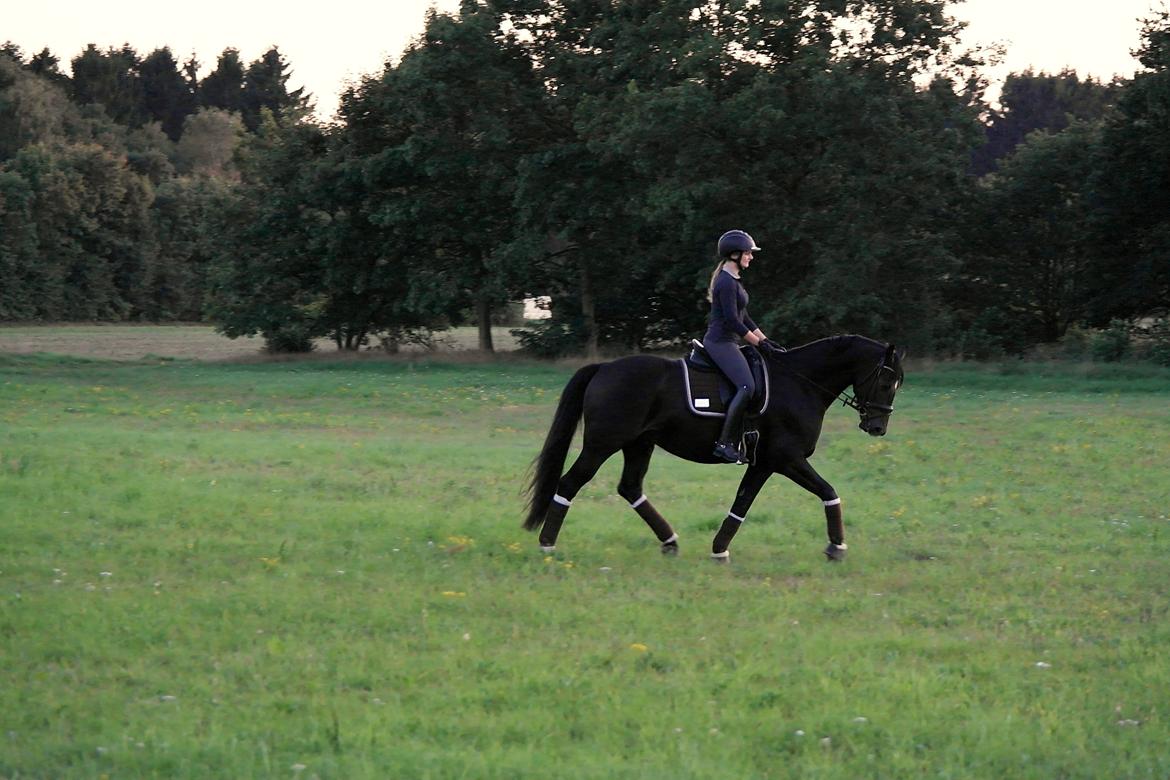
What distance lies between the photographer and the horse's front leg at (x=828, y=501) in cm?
1266

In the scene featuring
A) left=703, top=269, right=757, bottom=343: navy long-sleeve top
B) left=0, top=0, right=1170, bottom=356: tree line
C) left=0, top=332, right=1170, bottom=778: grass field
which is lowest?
left=0, top=332, right=1170, bottom=778: grass field

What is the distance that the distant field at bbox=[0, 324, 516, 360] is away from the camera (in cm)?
5303

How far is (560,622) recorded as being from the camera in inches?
379

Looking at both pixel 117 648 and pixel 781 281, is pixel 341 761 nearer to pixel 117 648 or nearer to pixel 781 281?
pixel 117 648

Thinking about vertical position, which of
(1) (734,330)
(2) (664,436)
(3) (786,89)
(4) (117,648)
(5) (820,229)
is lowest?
(4) (117,648)

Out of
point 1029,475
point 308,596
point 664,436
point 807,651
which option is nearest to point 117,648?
point 308,596

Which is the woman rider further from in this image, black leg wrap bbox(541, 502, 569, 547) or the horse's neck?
black leg wrap bbox(541, 502, 569, 547)

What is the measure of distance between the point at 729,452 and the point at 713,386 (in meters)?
0.66

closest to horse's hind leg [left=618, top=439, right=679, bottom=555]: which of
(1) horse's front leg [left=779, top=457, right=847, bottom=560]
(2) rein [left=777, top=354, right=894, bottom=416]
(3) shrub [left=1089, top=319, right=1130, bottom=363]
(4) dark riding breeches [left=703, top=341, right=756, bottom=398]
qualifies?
(4) dark riding breeches [left=703, top=341, right=756, bottom=398]

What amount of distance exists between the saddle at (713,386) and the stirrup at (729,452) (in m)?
0.29

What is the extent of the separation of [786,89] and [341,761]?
36.7 m

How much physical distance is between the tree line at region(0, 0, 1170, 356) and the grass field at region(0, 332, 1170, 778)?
69.3 ft

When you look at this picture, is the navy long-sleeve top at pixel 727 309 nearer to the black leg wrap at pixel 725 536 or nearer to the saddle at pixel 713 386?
the saddle at pixel 713 386

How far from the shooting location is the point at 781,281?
42.7 metres
